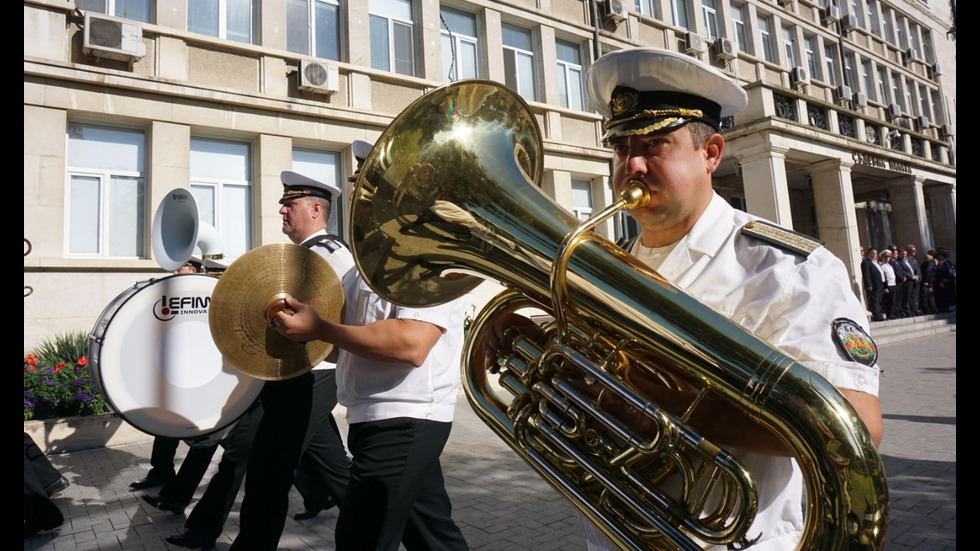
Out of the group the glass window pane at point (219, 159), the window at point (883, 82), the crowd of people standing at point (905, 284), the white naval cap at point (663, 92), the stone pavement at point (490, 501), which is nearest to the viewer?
the white naval cap at point (663, 92)

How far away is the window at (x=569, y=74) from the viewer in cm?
1402

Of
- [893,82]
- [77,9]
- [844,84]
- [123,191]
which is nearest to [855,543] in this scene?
[123,191]

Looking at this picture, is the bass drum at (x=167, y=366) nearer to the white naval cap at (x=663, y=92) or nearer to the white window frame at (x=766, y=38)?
the white naval cap at (x=663, y=92)

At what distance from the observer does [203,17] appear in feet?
30.2

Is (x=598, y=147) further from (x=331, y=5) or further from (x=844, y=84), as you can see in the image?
(x=844, y=84)

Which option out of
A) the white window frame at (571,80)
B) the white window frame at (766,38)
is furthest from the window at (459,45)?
the white window frame at (766,38)

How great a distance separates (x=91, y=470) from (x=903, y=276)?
18389 millimetres

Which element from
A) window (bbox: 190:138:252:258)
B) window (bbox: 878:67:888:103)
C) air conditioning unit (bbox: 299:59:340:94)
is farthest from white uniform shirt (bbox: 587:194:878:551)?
window (bbox: 878:67:888:103)

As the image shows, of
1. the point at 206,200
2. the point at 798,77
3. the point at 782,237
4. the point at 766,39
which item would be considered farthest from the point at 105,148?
the point at 766,39

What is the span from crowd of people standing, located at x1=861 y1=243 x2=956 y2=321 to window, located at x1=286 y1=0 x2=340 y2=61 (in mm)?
14157

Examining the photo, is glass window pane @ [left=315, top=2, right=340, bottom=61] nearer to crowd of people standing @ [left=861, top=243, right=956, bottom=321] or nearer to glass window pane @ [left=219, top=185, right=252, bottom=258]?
glass window pane @ [left=219, top=185, right=252, bottom=258]

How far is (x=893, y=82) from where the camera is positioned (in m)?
24.5

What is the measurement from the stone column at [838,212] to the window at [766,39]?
17.7 feet

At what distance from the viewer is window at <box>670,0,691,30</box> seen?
53.8 feet
